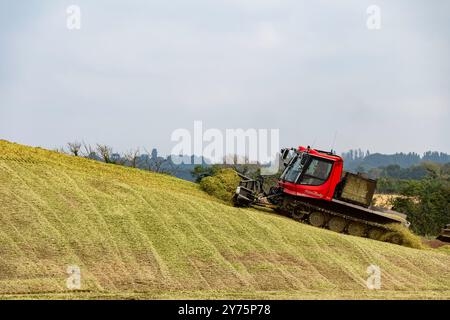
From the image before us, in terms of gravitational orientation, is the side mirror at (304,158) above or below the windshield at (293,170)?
above

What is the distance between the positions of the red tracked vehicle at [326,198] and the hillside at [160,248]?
137cm

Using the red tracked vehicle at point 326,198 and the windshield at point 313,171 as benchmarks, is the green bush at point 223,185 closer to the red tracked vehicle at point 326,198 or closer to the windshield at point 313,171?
the red tracked vehicle at point 326,198

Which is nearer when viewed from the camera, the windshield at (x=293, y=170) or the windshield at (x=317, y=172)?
the windshield at (x=317, y=172)

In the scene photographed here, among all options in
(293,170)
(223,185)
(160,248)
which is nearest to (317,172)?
(293,170)

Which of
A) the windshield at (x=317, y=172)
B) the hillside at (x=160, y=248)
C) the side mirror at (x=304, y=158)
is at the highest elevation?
the side mirror at (x=304, y=158)

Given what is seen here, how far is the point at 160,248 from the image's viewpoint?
63.6 feet

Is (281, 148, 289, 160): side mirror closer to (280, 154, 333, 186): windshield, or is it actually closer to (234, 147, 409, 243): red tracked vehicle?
(234, 147, 409, 243): red tracked vehicle

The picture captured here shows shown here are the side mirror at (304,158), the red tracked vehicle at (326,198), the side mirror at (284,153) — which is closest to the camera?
the red tracked vehicle at (326,198)

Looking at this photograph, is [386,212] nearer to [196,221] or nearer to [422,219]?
[196,221]

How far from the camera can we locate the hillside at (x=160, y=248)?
57.1 feet

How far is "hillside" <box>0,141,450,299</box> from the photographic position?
1741 centimetres

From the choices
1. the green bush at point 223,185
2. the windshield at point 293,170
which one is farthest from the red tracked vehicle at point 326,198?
the green bush at point 223,185

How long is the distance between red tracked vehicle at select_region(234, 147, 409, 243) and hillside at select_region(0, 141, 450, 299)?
4.50ft
